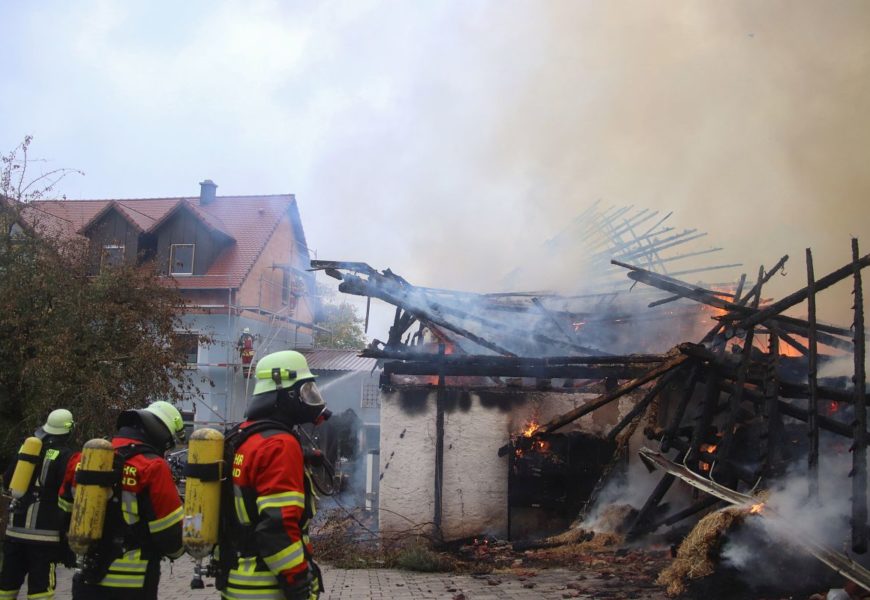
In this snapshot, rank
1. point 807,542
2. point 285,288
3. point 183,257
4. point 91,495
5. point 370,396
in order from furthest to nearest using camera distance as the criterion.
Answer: point 285,288 → point 370,396 → point 183,257 → point 807,542 → point 91,495

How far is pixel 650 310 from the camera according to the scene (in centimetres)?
1175

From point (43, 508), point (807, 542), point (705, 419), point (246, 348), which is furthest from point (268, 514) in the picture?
point (246, 348)

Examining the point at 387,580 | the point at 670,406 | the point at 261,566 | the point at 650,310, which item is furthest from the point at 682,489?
the point at 261,566

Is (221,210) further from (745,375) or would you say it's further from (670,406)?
(745,375)

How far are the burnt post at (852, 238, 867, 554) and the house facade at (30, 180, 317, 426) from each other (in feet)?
54.5

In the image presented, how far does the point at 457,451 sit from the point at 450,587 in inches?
105

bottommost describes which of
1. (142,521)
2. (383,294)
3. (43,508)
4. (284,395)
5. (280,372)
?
(43,508)

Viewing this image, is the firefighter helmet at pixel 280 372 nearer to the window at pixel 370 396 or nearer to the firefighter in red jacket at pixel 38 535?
the firefighter in red jacket at pixel 38 535

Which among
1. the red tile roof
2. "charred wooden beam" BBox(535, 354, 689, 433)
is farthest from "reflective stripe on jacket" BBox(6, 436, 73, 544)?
the red tile roof

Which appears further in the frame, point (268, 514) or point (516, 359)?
point (516, 359)

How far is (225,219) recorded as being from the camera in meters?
24.2

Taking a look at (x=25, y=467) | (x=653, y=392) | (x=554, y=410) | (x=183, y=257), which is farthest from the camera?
(x=183, y=257)

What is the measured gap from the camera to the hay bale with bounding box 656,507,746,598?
226 inches

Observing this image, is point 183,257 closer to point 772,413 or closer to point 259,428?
point 772,413
